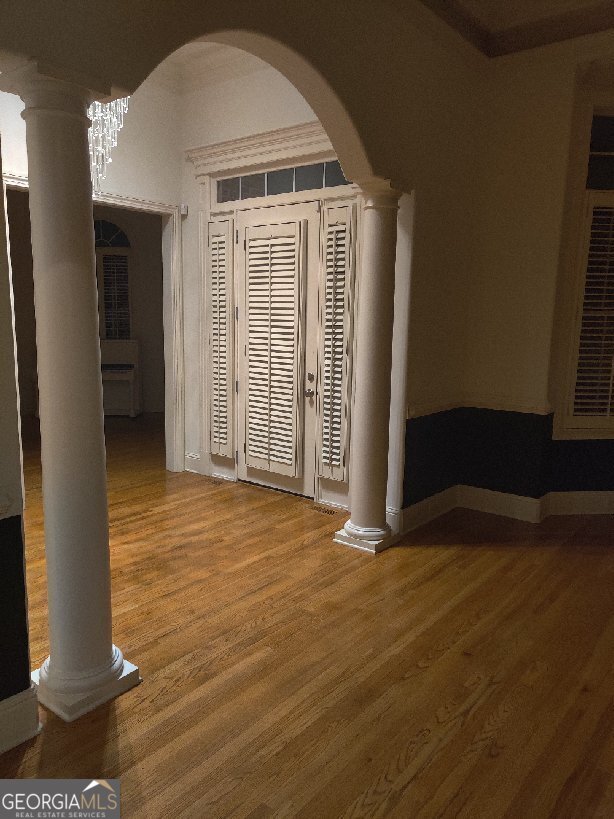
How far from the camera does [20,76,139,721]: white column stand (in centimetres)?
192

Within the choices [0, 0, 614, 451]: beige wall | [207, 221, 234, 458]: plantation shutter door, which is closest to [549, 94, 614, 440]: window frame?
[0, 0, 614, 451]: beige wall

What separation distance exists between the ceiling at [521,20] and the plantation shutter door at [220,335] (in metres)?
2.09

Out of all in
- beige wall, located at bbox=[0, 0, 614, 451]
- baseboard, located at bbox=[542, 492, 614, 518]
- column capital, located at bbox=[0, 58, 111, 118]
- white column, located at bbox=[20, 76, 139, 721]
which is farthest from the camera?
baseboard, located at bbox=[542, 492, 614, 518]

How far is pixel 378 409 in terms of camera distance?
11.9ft

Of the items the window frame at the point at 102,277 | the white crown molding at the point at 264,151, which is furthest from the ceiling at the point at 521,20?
the window frame at the point at 102,277

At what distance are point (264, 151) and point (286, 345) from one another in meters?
1.41

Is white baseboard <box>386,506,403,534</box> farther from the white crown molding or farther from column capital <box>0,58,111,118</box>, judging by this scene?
column capital <box>0,58,111,118</box>

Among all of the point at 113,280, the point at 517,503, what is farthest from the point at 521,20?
the point at 113,280

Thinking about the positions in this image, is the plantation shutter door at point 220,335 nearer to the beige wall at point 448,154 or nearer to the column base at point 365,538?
the beige wall at point 448,154

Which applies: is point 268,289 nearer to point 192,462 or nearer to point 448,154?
point 448,154

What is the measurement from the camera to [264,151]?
441cm

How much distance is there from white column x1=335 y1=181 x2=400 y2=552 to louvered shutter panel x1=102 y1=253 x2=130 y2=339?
5659mm

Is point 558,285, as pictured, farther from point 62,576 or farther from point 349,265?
point 62,576

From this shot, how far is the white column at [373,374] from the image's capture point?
3473 millimetres
